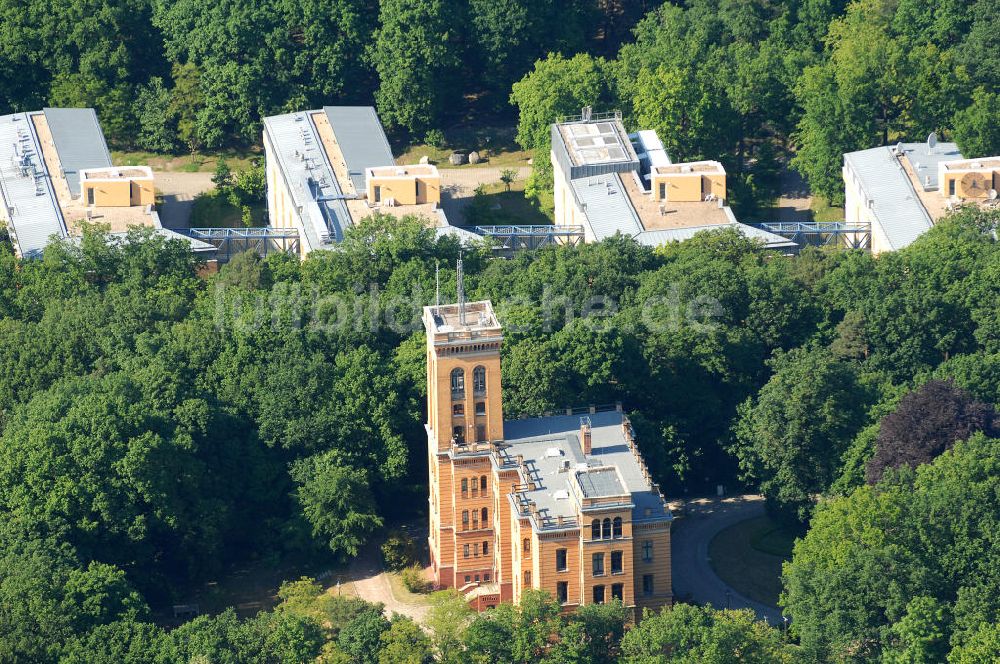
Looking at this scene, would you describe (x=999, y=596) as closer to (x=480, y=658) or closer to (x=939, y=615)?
(x=939, y=615)

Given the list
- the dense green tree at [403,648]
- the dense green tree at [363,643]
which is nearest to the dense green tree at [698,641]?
the dense green tree at [403,648]

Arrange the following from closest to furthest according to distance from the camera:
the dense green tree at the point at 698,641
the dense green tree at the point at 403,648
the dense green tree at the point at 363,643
Answer: the dense green tree at the point at 698,641 < the dense green tree at the point at 403,648 < the dense green tree at the point at 363,643

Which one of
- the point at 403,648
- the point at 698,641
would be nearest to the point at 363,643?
the point at 403,648

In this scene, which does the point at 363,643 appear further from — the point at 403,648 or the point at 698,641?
the point at 698,641

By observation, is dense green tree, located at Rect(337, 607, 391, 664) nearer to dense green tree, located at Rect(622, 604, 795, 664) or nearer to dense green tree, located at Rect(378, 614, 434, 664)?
dense green tree, located at Rect(378, 614, 434, 664)

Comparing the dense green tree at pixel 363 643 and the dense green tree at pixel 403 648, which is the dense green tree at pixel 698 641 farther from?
the dense green tree at pixel 363 643

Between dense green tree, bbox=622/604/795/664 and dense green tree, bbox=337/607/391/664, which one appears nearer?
dense green tree, bbox=622/604/795/664

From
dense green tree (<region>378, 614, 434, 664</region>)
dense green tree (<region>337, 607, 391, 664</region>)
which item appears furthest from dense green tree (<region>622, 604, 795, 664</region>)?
dense green tree (<region>337, 607, 391, 664</region>)

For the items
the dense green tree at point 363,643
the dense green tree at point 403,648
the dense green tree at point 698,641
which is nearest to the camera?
the dense green tree at point 698,641

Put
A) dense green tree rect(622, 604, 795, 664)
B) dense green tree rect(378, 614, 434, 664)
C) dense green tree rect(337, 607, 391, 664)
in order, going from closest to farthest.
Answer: dense green tree rect(622, 604, 795, 664)
dense green tree rect(378, 614, 434, 664)
dense green tree rect(337, 607, 391, 664)

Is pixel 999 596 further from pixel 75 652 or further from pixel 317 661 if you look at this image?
pixel 75 652

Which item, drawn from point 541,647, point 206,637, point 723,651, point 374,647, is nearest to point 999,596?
point 723,651
